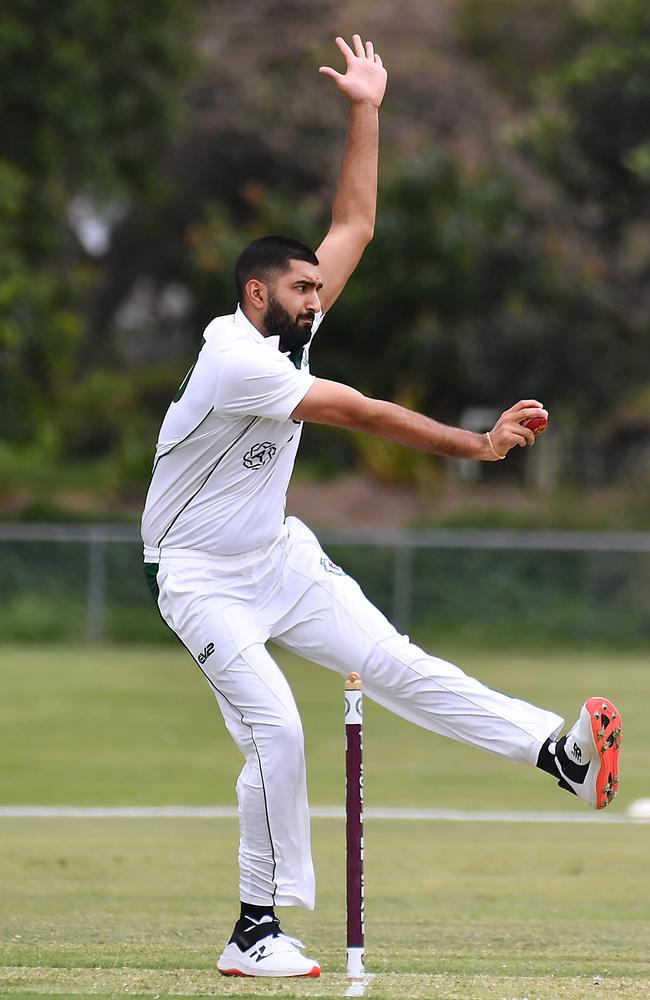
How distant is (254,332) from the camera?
5766 mm

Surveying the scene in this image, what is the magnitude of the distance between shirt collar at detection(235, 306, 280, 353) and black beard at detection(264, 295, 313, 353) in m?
0.03

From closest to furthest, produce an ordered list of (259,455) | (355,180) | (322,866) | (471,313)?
(259,455), (355,180), (322,866), (471,313)

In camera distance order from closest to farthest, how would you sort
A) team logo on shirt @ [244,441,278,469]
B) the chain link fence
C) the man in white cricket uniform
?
the man in white cricket uniform, team logo on shirt @ [244,441,278,469], the chain link fence

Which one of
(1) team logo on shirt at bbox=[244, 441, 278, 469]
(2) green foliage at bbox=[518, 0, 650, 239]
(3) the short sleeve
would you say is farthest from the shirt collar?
(2) green foliage at bbox=[518, 0, 650, 239]

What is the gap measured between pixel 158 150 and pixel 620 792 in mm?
16106

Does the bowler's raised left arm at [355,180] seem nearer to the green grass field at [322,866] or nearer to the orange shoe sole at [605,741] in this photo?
the orange shoe sole at [605,741]

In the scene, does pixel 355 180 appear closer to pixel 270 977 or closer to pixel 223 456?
pixel 223 456

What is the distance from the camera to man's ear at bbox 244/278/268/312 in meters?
5.76

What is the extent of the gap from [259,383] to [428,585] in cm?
1608

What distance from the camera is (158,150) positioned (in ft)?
81.6

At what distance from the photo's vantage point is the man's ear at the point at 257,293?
5762 mm

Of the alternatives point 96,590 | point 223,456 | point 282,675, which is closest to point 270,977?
point 282,675

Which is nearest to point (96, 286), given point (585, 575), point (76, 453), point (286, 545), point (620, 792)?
point (76, 453)

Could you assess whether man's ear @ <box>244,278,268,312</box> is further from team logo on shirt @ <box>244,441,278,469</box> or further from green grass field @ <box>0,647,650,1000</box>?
green grass field @ <box>0,647,650,1000</box>
